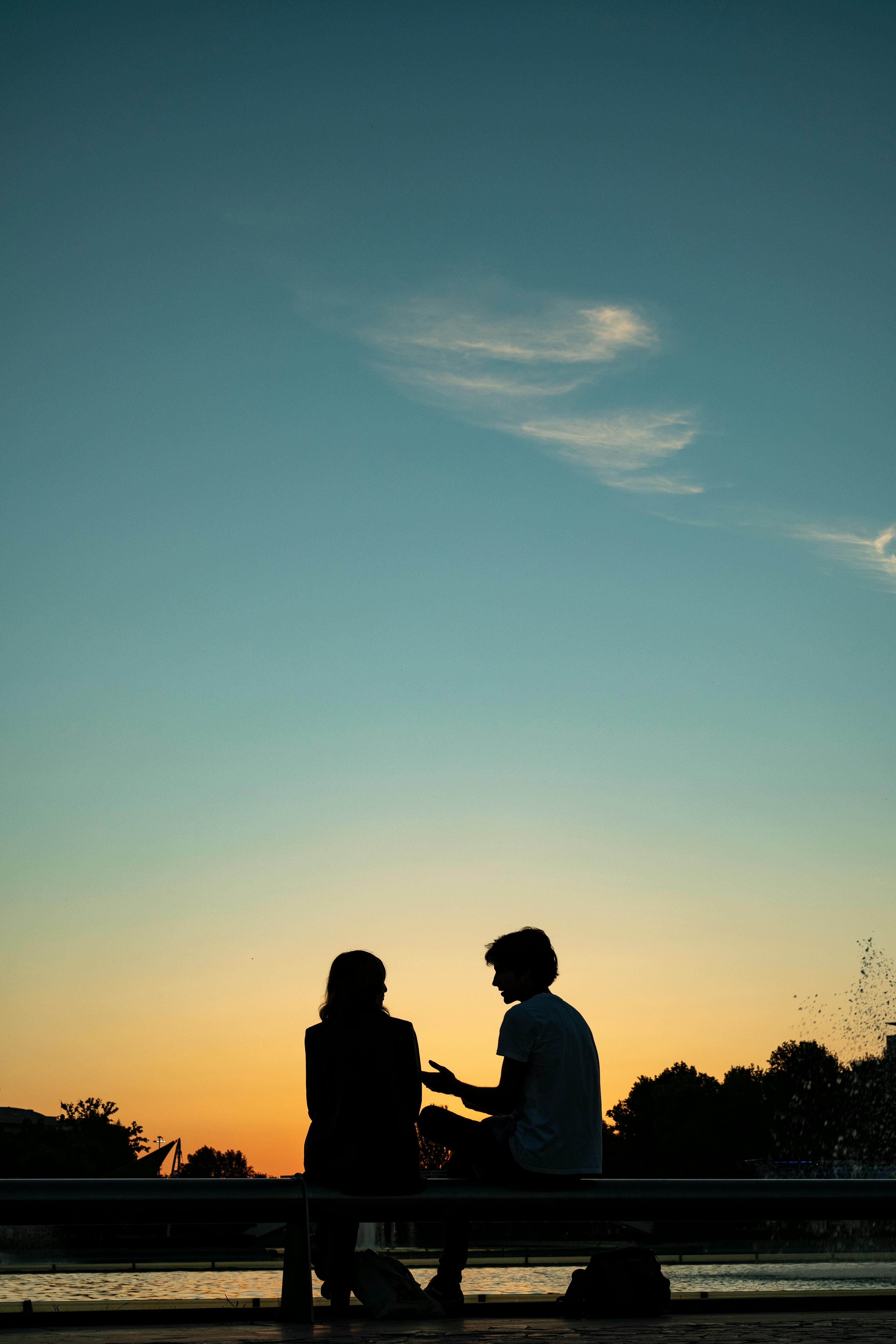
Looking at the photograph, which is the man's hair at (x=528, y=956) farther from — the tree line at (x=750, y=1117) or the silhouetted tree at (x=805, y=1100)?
the silhouetted tree at (x=805, y=1100)

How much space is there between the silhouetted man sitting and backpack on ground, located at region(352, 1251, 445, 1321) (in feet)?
1.08

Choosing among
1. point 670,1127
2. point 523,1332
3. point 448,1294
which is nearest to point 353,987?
point 448,1294

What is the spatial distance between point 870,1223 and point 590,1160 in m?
1.64

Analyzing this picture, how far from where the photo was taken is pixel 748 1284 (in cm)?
600

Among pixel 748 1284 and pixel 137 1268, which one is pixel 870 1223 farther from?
pixel 137 1268

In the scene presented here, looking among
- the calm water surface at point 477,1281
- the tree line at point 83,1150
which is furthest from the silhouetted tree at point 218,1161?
the calm water surface at point 477,1281

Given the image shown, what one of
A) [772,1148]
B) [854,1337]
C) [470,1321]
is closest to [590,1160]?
[470,1321]

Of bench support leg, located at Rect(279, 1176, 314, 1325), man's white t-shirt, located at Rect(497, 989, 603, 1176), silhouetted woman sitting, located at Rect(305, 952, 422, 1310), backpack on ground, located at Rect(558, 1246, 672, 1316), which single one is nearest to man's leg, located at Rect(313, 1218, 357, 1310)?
silhouetted woman sitting, located at Rect(305, 952, 422, 1310)

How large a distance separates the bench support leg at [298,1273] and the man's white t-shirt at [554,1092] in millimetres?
1019

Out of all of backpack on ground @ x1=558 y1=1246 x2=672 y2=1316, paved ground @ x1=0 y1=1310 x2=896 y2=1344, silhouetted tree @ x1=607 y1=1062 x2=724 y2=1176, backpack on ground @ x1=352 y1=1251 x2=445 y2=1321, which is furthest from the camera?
silhouetted tree @ x1=607 y1=1062 x2=724 y2=1176

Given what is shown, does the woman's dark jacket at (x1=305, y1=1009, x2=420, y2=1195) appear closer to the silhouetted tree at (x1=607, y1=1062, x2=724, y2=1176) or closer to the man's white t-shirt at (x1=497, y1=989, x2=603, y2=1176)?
the man's white t-shirt at (x1=497, y1=989, x2=603, y2=1176)

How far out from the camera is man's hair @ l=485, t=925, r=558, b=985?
19.8 feet

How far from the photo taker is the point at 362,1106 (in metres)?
5.45

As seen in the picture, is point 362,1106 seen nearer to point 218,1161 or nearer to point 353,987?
point 353,987
